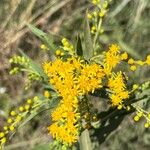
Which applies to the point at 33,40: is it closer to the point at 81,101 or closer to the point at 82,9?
the point at 82,9

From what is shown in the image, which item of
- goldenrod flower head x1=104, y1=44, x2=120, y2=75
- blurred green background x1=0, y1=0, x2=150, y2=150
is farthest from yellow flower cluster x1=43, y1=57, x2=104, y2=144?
blurred green background x1=0, y1=0, x2=150, y2=150

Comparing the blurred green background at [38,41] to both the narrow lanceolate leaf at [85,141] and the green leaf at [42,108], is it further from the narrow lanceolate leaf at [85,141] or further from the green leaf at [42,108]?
the green leaf at [42,108]

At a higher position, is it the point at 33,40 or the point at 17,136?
the point at 33,40

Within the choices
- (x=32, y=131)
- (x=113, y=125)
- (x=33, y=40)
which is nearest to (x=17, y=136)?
(x=32, y=131)

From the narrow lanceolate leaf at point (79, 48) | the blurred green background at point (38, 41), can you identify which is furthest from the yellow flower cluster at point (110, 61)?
the blurred green background at point (38, 41)

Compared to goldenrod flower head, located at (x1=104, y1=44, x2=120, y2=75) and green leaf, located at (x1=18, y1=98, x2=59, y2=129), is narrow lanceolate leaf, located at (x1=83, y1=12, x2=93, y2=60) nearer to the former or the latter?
goldenrod flower head, located at (x1=104, y1=44, x2=120, y2=75)

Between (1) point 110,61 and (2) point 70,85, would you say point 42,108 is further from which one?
(1) point 110,61

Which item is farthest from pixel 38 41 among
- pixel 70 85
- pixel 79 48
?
pixel 70 85
